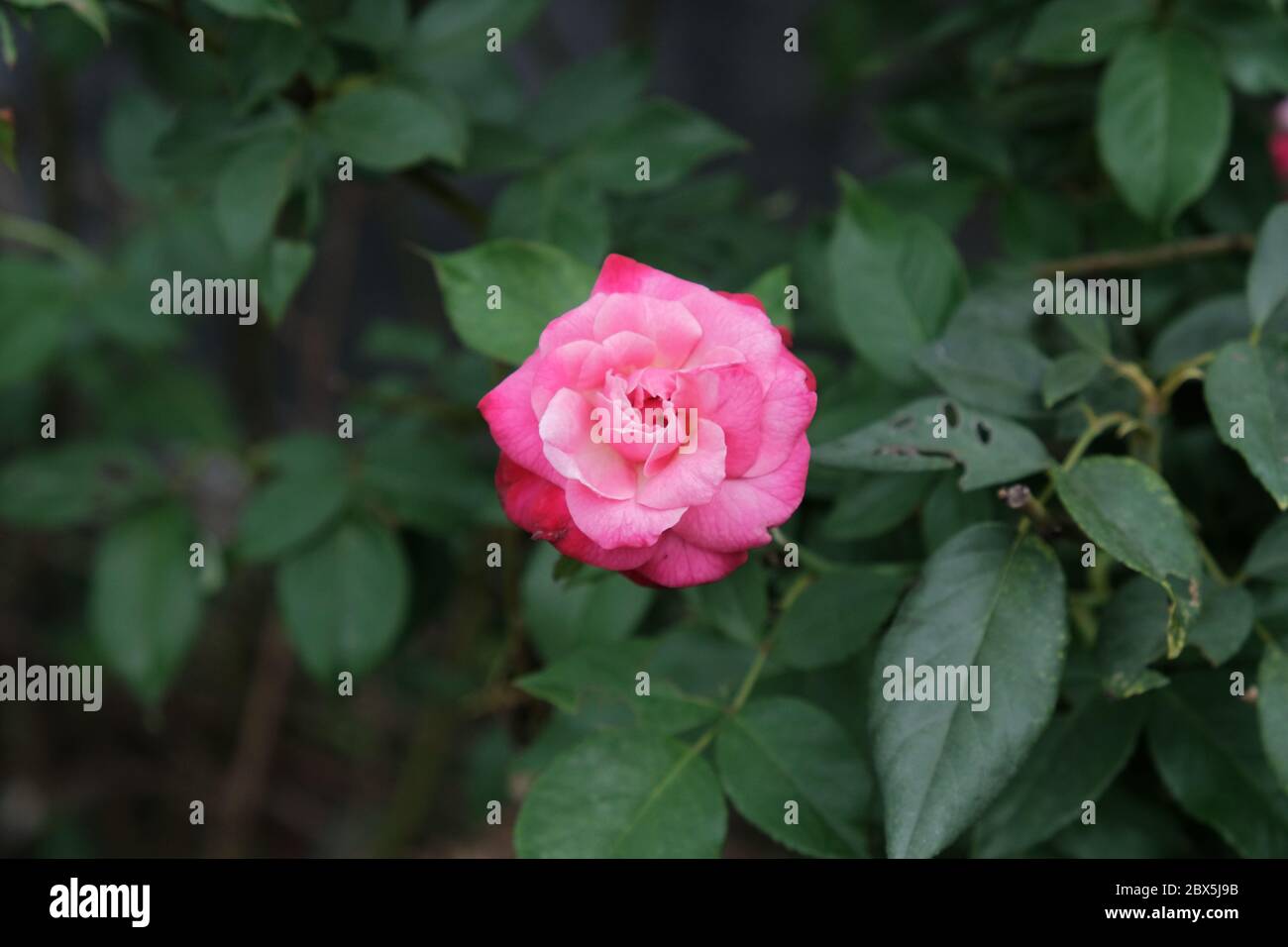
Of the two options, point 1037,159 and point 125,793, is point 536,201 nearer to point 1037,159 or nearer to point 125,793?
point 1037,159

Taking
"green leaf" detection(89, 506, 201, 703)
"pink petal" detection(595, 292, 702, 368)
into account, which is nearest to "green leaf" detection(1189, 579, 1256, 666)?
"pink petal" detection(595, 292, 702, 368)

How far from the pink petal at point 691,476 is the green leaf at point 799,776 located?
0.22 m

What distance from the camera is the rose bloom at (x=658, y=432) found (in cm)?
56

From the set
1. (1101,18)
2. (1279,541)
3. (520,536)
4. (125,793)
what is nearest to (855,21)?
(1101,18)

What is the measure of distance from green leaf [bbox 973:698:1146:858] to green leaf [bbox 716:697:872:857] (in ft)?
0.35

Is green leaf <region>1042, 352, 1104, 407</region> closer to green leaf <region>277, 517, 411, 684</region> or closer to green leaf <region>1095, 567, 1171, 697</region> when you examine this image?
green leaf <region>1095, 567, 1171, 697</region>

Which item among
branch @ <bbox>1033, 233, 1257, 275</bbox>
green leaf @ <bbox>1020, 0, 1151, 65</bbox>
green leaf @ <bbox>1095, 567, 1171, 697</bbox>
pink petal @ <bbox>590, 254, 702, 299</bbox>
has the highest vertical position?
green leaf @ <bbox>1020, 0, 1151, 65</bbox>

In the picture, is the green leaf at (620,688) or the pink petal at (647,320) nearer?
the pink petal at (647,320)

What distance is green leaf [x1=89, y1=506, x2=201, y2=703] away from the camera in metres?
A: 1.16

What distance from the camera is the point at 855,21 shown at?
139 cm

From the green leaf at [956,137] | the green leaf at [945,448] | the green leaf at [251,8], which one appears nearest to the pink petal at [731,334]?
the green leaf at [945,448]

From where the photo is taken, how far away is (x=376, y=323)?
144cm

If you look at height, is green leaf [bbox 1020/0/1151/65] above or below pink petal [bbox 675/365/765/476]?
above

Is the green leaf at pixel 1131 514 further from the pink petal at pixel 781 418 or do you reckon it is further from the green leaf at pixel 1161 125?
the green leaf at pixel 1161 125
